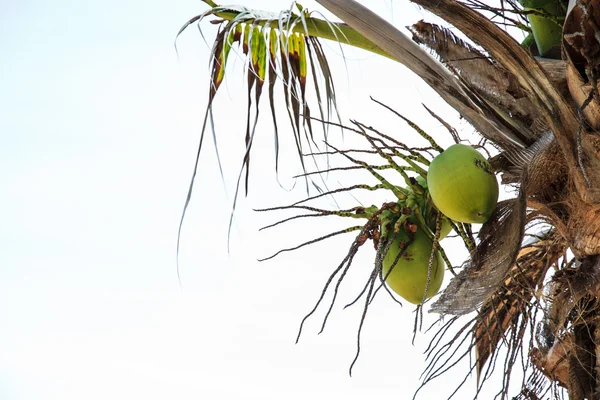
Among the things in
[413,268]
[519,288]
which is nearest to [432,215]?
[413,268]

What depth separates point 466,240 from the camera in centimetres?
199

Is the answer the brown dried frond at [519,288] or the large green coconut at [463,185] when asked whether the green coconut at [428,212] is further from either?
the brown dried frond at [519,288]

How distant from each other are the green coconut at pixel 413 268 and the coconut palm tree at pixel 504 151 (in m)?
0.01

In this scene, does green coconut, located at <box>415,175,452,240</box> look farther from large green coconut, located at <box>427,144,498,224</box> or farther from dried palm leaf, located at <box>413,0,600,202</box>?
dried palm leaf, located at <box>413,0,600,202</box>

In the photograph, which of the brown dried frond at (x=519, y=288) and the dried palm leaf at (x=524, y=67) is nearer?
the dried palm leaf at (x=524, y=67)

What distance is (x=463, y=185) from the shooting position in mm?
1800

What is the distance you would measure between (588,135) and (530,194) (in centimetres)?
28

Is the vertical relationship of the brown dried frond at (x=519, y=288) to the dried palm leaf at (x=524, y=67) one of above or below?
below

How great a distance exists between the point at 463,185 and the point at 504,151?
0.58 feet

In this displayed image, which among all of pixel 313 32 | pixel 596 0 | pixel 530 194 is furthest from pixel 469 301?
pixel 313 32

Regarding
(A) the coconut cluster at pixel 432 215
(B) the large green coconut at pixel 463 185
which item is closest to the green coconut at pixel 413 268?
(A) the coconut cluster at pixel 432 215

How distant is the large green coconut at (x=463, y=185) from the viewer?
5.92 ft

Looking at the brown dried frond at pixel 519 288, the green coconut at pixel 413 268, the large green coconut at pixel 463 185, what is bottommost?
the brown dried frond at pixel 519 288

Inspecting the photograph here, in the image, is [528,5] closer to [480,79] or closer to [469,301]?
[480,79]
